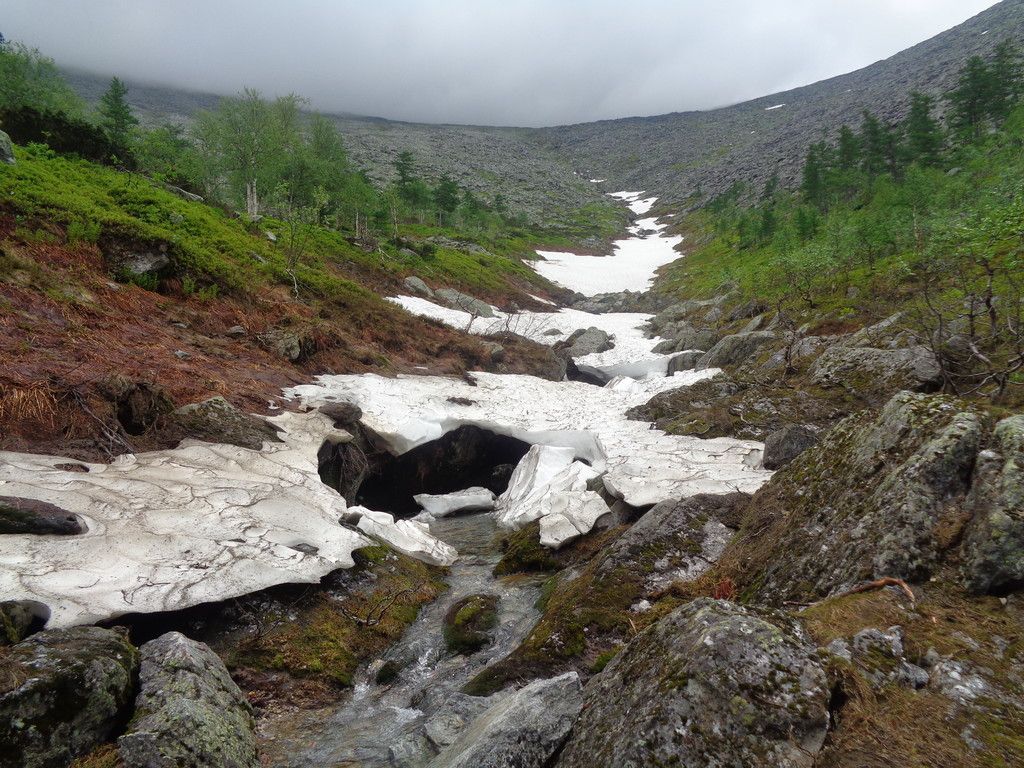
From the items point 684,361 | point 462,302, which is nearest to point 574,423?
point 684,361

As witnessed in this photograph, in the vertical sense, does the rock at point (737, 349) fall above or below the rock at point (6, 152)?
below

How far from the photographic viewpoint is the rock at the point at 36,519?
6.22 meters

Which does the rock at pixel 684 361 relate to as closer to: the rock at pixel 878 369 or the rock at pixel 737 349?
the rock at pixel 737 349

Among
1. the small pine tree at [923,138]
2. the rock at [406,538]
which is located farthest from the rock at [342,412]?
the small pine tree at [923,138]

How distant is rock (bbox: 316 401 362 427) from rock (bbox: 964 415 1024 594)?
41.3ft

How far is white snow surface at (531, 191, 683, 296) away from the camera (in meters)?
65.1

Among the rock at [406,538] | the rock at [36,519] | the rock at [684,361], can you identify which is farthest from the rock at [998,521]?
the rock at [684,361]

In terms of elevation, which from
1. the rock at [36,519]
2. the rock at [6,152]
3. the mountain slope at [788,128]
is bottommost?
the rock at [36,519]

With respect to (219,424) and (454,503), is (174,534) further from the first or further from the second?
(454,503)

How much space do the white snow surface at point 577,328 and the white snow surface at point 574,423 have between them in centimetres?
632

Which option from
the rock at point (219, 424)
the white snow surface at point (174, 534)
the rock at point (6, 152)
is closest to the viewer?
the white snow surface at point (174, 534)

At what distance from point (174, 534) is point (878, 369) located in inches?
609

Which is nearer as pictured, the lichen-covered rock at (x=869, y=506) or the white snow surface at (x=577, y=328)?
the lichen-covered rock at (x=869, y=506)

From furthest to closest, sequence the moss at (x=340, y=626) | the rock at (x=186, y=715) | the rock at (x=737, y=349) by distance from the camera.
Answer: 1. the rock at (x=737, y=349)
2. the moss at (x=340, y=626)
3. the rock at (x=186, y=715)
